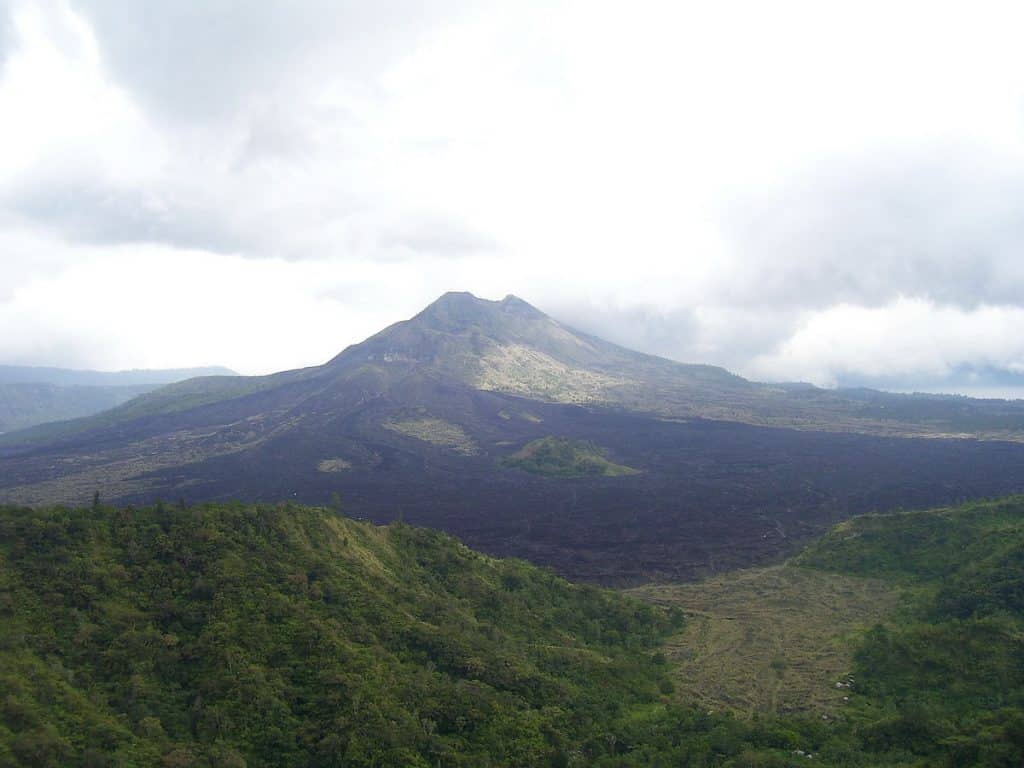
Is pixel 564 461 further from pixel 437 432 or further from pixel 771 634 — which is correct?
pixel 771 634

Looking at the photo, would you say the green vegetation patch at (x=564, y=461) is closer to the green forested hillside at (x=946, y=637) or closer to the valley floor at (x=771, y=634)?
the valley floor at (x=771, y=634)

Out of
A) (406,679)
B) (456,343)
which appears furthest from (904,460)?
(456,343)

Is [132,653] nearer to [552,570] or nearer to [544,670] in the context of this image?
[544,670]

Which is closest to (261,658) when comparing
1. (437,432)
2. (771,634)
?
(771,634)

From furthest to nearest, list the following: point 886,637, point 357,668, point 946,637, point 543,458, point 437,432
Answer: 1. point 437,432
2. point 543,458
3. point 886,637
4. point 946,637
5. point 357,668

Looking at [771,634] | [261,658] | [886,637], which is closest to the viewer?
[261,658]

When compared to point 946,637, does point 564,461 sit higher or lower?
higher

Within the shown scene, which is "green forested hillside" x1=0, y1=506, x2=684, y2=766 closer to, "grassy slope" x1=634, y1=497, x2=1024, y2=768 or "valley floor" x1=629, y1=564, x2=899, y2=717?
"valley floor" x1=629, y1=564, x2=899, y2=717

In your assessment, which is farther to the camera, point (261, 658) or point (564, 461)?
point (564, 461)
